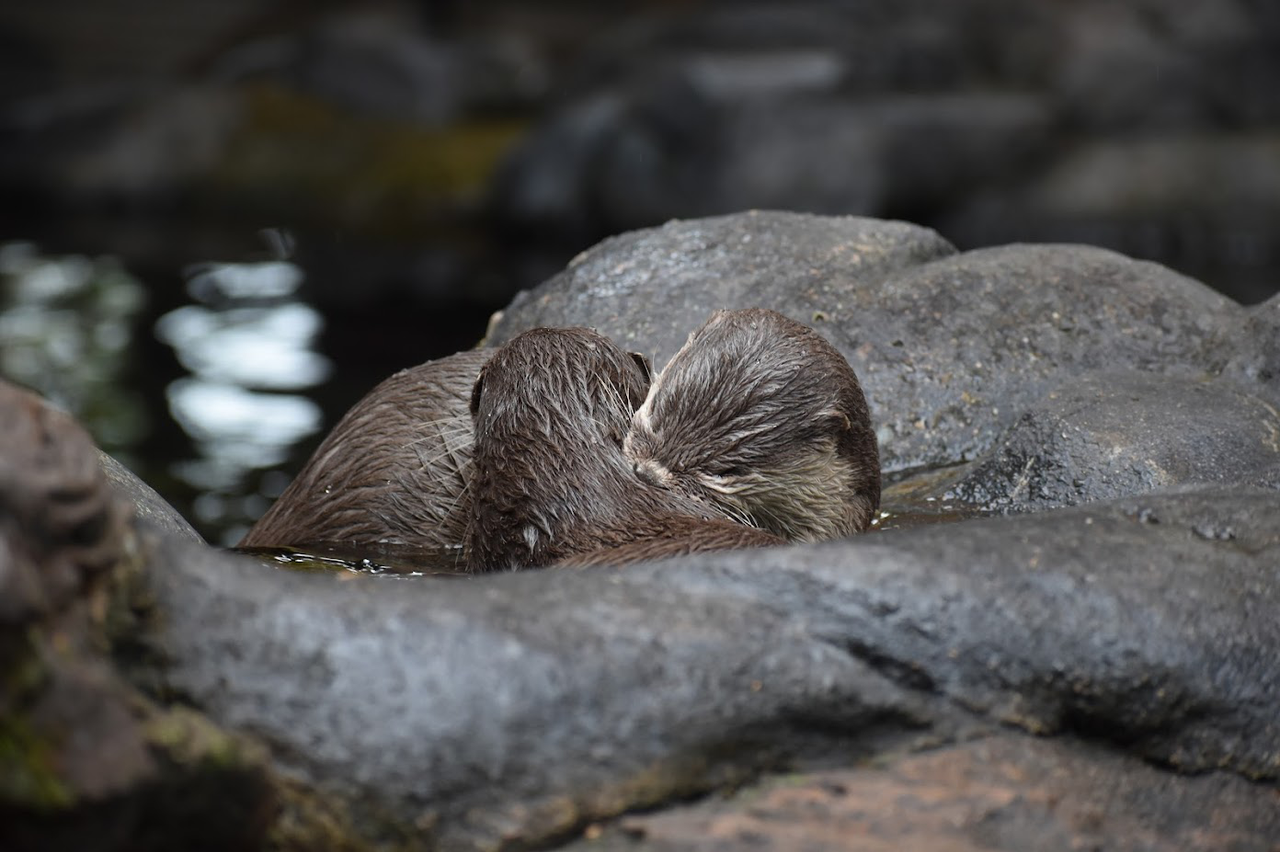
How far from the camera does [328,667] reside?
1854 millimetres

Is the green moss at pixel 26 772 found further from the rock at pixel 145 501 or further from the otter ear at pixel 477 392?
the otter ear at pixel 477 392

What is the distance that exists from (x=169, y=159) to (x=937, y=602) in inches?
495

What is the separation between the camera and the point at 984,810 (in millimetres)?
1901

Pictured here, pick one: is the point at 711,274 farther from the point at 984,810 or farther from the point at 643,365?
the point at 984,810

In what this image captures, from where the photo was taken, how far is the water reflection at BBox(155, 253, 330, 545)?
7.43 meters

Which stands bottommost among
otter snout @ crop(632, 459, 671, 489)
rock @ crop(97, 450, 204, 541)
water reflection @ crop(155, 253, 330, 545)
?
water reflection @ crop(155, 253, 330, 545)

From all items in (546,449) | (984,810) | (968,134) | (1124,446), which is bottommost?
(984,810)

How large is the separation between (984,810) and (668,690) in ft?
1.46

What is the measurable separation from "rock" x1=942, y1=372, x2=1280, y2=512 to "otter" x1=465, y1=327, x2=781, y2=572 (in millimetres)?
839

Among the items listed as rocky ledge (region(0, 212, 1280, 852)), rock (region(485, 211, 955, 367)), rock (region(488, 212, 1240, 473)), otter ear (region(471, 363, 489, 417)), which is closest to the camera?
rocky ledge (region(0, 212, 1280, 852))

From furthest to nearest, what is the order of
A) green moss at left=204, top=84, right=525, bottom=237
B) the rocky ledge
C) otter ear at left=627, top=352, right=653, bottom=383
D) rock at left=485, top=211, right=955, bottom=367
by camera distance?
green moss at left=204, top=84, right=525, bottom=237, rock at left=485, top=211, right=955, bottom=367, otter ear at left=627, top=352, right=653, bottom=383, the rocky ledge

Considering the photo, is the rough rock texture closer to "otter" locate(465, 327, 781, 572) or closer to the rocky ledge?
"otter" locate(465, 327, 781, 572)

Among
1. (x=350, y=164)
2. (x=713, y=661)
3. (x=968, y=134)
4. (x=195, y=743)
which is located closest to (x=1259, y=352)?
(x=713, y=661)

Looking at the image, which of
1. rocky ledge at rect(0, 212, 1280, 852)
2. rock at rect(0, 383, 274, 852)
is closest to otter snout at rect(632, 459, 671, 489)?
rocky ledge at rect(0, 212, 1280, 852)
